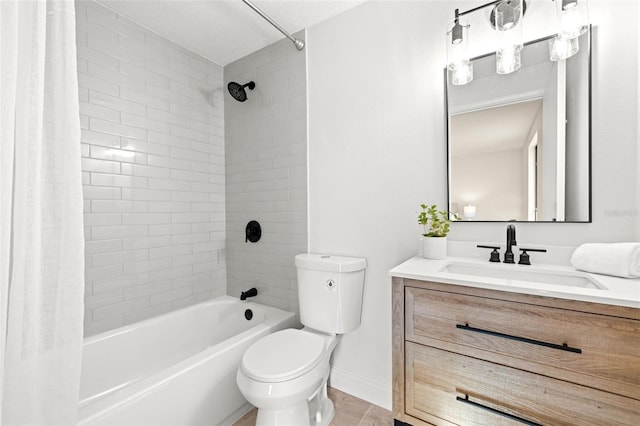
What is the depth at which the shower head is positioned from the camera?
6.88 feet

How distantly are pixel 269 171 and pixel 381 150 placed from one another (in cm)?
88

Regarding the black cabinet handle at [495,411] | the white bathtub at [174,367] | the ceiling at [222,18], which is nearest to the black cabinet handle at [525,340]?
the black cabinet handle at [495,411]

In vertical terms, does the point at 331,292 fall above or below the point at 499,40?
below

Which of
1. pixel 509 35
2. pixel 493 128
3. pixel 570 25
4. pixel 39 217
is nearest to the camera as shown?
pixel 39 217

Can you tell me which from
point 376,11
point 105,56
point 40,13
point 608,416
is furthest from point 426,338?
point 105,56

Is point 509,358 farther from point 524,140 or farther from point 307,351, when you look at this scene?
point 524,140

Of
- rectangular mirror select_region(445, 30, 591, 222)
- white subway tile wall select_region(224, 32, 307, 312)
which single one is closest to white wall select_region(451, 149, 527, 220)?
rectangular mirror select_region(445, 30, 591, 222)

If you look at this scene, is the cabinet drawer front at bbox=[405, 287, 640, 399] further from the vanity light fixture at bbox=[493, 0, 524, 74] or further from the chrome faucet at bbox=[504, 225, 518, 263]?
the vanity light fixture at bbox=[493, 0, 524, 74]

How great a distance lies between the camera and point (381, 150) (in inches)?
66.2

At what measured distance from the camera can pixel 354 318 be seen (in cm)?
168

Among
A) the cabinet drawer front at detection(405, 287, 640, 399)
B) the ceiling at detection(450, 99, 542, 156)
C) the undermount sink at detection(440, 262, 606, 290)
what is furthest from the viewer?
the ceiling at detection(450, 99, 542, 156)

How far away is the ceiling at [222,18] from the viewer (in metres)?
1.74

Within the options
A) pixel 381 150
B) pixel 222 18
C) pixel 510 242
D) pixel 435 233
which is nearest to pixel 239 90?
pixel 222 18

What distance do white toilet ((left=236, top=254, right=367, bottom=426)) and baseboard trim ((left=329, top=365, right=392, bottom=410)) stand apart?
0.17 meters
